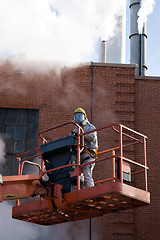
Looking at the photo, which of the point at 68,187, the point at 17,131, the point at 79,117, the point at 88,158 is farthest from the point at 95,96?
the point at 68,187

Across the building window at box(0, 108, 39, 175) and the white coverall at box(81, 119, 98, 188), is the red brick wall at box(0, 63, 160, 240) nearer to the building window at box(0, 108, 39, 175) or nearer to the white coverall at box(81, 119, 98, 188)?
the building window at box(0, 108, 39, 175)

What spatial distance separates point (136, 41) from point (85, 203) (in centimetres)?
1448

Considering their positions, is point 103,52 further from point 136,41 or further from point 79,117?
point 79,117

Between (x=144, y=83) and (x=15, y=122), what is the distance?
4135 millimetres

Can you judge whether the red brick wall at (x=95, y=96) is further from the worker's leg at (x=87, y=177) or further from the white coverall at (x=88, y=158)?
the worker's leg at (x=87, y=177)

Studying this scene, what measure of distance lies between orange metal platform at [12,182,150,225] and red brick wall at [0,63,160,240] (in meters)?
4.99

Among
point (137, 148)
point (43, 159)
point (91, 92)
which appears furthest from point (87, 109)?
point (43, 159)

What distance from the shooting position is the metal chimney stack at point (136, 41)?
67.3 ft

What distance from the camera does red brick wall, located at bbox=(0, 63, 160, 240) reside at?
13391mm

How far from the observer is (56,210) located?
25.5 feet

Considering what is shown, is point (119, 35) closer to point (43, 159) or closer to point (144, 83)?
point (144, 83)

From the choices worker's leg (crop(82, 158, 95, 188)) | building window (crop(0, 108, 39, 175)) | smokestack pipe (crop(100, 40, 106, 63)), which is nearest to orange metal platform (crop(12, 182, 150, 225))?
worker's leg (crop(82, 158, 95, 188))

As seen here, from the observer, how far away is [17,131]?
1340cm

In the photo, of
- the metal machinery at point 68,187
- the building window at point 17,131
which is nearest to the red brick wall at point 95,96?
the building window at point 17,131
